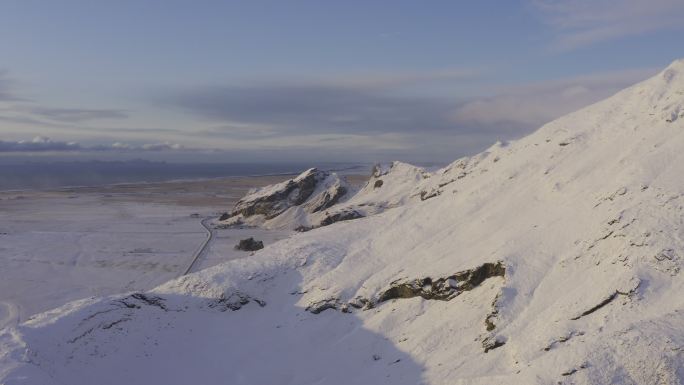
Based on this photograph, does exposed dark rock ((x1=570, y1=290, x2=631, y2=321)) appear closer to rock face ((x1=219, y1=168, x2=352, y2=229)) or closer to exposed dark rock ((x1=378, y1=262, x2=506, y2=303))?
exposed dark rock ((x1=378, y1=262, x2=506, y2=303))

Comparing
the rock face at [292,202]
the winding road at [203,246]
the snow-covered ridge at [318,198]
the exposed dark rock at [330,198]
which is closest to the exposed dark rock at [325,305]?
the winding road at [203,246]

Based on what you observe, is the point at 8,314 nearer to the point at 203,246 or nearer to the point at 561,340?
the point at 203,246

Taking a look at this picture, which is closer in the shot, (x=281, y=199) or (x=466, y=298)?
(x=466, y=298)

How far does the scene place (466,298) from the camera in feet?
84.2

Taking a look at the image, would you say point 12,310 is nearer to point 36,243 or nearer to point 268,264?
point 268,264

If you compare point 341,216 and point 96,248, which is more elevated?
point 341,216

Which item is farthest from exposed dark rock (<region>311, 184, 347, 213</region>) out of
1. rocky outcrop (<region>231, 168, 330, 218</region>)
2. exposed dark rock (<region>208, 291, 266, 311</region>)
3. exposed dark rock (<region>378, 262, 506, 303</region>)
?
exposed dark rock (<region>378, 262, 506, 303</region>)

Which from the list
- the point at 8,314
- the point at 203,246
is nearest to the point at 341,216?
the point at 203,246

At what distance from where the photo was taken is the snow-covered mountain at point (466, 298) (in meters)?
19.3

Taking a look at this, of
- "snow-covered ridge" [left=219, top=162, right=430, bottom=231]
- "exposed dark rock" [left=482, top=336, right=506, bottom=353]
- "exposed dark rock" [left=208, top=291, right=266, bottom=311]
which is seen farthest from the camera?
"snow-covered ridge" [left=219, top=162, right=430, bottom=231]

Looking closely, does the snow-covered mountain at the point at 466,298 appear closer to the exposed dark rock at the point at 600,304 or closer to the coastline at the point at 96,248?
the exposed dark rock at the point at 600,304

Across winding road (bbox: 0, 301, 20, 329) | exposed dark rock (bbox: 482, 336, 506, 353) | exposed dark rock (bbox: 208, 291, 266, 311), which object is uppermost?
exposed dark rock (bbox: 482, 336, 506, 353)

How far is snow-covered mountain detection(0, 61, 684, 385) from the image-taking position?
1927cm

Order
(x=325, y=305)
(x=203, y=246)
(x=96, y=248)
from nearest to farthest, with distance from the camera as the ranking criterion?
(x=325, y=305) → (x=96, y=248) → (x=203, y=246)
